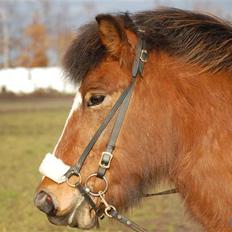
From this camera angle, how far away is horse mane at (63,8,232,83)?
139 inches

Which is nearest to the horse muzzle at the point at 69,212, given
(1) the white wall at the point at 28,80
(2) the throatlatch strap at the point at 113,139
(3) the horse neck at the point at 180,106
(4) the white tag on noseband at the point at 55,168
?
(4) the white tag on noseband at the point at 55,168

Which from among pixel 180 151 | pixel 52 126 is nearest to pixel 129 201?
pixel 180 151

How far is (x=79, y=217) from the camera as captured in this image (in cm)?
357

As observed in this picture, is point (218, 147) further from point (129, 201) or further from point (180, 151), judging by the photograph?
point (129, 201)

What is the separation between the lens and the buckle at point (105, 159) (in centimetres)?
349

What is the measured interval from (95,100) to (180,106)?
1.90 ft

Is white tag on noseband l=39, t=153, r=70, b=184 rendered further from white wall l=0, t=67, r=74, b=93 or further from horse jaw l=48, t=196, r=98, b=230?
white wall l=0, t=67, r=74, b=93

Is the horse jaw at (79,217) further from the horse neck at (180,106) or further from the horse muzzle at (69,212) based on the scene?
the horse neck at (180,106)

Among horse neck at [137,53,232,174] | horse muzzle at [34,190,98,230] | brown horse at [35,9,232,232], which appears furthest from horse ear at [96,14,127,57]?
horse muzzle at [34,190,98,230]

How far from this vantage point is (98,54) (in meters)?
3.69

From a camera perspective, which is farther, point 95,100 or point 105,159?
point 95,100

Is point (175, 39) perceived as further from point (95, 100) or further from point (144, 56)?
point (95, 100)

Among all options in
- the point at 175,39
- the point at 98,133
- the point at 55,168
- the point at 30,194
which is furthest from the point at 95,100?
the point at 30,194

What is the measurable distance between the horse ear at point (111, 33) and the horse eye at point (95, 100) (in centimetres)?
31
